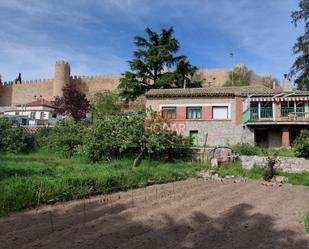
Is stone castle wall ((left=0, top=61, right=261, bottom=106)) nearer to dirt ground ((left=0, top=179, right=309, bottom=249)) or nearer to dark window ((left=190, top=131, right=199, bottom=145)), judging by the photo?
dark window ((left=190, top=131, right=199, bottom=145))

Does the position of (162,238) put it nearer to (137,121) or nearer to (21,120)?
(137,121)

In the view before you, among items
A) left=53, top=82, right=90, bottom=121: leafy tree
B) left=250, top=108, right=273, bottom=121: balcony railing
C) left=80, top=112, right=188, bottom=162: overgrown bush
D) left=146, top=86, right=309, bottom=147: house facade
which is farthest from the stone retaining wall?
left=53, top=82, right=90, bottom=121: leafy tree

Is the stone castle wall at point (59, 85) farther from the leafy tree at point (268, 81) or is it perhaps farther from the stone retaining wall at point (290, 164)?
the stone retaining wall at point (290, 164)

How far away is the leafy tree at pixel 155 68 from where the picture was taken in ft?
105

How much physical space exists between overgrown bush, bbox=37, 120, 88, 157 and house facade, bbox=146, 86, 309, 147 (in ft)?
19.5

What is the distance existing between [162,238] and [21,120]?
3976cm

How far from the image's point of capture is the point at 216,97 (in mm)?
26797

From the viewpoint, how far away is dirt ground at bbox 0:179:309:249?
21.3 ft

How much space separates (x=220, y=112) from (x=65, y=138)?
36.9ft

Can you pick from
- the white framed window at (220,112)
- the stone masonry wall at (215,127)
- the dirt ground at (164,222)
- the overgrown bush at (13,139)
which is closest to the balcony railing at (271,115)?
the stone masonry wall at (215,127)

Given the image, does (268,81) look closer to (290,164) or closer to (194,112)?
(194,112)

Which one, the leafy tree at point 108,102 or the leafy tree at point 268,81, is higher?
the leafy tree at point 268,81

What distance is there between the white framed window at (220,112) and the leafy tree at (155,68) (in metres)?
6.14

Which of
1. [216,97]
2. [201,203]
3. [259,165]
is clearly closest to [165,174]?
[201,203]
